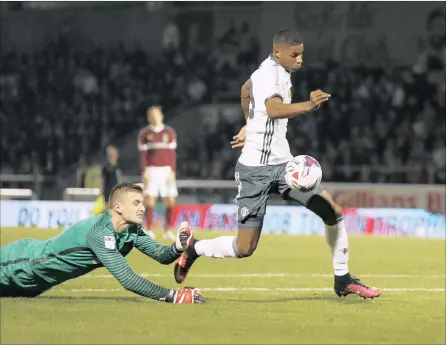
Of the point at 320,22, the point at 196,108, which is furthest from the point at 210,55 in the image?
the point at 320,22

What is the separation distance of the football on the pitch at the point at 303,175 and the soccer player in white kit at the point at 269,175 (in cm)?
11

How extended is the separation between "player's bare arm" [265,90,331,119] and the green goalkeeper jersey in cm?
142

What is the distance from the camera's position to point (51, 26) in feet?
112

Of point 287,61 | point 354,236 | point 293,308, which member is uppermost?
point 287,61

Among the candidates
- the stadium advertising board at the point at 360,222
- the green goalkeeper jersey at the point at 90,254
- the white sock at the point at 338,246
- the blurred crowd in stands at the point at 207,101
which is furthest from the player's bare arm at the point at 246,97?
the blurred crowd in stands at the point at 207,101

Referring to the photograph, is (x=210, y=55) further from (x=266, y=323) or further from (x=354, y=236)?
(x=266, y=323)

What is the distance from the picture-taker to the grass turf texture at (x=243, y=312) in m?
6.99

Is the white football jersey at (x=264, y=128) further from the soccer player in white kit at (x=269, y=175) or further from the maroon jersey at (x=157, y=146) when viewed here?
the maroon jersey at (x=157, y=146)

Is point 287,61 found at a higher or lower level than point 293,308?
higher

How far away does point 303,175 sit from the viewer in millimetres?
8961

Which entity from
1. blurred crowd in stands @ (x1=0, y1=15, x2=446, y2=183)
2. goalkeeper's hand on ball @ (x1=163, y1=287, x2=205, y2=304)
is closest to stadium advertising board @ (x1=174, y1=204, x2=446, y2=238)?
blurred crowd in stands @ (x1=0, y1=15, x2=446, y2=183)

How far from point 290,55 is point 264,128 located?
64 centimetres

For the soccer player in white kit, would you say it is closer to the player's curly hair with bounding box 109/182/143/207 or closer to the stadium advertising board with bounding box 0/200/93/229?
the player's curly hair with bounding box 109/182/143/207

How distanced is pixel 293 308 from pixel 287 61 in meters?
2.00
